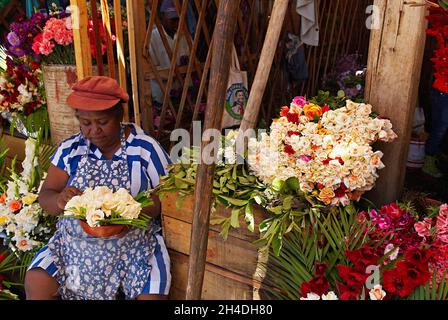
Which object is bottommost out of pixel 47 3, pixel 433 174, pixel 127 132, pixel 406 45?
pixel 433 174

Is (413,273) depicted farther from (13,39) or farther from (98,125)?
(13,39)

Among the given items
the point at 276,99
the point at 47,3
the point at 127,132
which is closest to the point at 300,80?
the point at 276,99

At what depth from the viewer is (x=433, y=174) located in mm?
3350

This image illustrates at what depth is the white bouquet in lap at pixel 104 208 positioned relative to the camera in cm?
181

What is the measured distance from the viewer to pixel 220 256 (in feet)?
6.55

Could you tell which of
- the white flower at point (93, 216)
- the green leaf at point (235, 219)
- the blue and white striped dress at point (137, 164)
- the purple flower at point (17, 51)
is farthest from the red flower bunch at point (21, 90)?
the green leaf at point (235, 219)

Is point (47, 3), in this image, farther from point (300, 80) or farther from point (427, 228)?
point (427, 228)

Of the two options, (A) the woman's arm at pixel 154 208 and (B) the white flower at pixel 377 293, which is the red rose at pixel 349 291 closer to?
(B) the white flower at pixel 377 293

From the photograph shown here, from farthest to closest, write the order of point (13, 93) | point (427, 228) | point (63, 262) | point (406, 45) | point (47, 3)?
point (47, 3)
point (13, 93)
point (63, 262)
point (406, 45)
point (427, 228)

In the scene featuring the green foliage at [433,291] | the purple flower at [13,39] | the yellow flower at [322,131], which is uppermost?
the purple flower at [13,39]

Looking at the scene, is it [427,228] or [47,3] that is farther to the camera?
[47,3]

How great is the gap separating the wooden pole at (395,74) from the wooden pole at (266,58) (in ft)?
1.39
